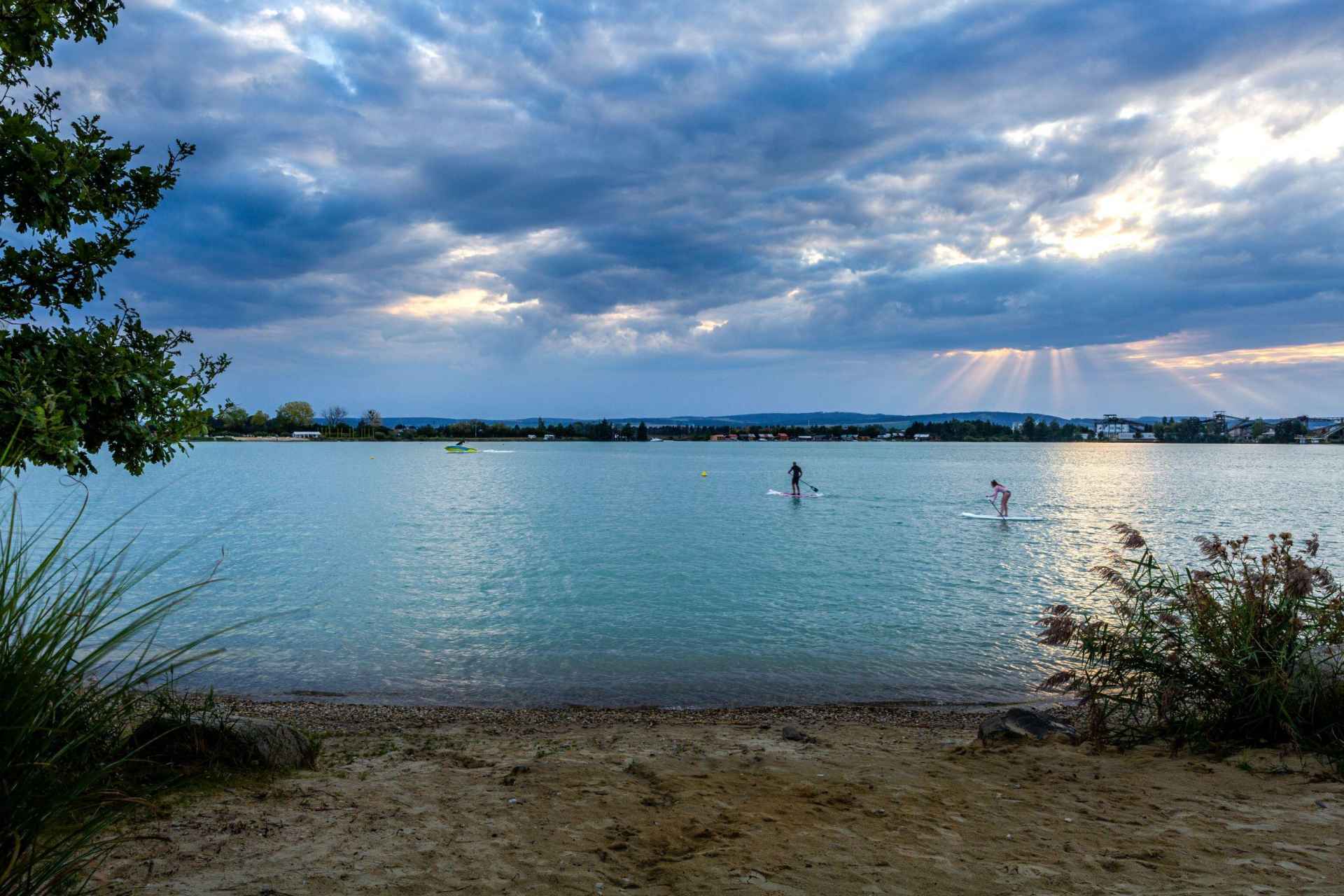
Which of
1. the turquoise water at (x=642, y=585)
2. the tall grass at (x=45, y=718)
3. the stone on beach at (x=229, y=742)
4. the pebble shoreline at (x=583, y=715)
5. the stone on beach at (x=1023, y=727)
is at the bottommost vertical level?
the turquoise water at (x=642, y=585)

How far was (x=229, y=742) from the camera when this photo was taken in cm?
712

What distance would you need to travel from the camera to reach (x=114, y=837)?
5.40 m

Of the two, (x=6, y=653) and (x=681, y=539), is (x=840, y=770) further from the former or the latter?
(x=681, y=539)

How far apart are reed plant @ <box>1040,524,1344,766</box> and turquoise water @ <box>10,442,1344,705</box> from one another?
409 centimetres

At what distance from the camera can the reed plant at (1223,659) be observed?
765 centimetres

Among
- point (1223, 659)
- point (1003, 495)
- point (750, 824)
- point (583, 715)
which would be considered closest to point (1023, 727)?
point (1223, 659)

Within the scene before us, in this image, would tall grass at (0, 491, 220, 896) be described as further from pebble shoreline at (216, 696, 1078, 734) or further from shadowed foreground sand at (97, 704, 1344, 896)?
pebble shoreline at (216, 696, 1078, 734)

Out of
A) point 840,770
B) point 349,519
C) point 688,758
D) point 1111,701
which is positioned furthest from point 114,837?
point 349,519

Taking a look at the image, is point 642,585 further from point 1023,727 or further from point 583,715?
point 1023,727

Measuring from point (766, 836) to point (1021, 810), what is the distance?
7.76 feet

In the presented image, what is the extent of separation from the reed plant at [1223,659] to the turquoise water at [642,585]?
13.4 ft

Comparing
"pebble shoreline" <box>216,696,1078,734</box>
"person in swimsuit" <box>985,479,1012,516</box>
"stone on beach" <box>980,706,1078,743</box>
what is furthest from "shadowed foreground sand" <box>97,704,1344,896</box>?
"person in swimsuit" <box>985,479,1012,516</box>

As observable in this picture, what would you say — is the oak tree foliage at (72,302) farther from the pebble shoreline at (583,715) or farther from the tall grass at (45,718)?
the pebble shoreline at (583,715)

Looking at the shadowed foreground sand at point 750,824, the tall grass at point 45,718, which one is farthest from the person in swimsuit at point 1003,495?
the tall grass at point 45,718
